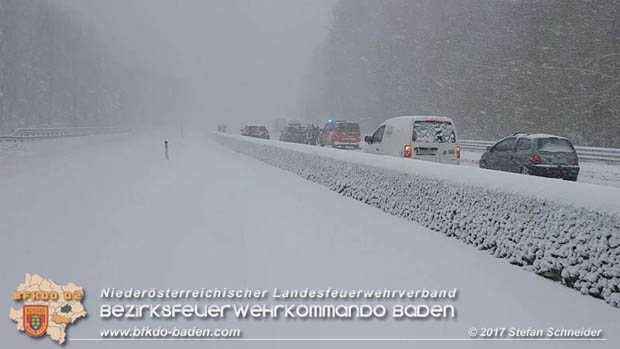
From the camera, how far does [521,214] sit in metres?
5.44

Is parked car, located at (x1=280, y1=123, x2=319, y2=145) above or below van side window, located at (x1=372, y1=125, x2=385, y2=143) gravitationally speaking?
below

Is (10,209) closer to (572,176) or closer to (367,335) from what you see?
(367,335)

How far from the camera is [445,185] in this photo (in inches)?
284

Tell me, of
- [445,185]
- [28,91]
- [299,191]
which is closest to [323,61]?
[28,91]

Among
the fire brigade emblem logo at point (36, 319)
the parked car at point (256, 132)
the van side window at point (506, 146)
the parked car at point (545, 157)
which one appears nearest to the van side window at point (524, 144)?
the parked car at point (545, 157)

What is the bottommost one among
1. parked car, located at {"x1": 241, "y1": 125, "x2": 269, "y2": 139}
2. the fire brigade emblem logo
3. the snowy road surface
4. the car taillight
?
the snowy road surface

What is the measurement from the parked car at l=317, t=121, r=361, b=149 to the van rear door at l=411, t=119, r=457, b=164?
15.6 metres

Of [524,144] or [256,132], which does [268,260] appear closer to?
[524,144]

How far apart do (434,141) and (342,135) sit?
52.6 feet

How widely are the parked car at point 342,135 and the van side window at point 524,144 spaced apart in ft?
53.0

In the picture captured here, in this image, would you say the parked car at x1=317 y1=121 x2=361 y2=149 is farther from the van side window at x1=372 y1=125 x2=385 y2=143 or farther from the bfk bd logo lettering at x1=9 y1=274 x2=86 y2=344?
the bfk bd logo lettering at x1=9 y1=274 x2=86 y2=344

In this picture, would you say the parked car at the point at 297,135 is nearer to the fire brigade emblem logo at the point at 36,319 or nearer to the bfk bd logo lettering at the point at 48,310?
the bfk bd logo lettering at the point at 48,310

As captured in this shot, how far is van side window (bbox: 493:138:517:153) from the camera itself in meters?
12.3

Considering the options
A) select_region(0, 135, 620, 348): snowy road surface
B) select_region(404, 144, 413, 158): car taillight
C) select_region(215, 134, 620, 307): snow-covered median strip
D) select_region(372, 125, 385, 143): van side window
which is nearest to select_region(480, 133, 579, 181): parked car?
select_region(404, 144, 413, 158): car taillight
